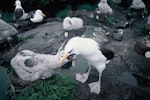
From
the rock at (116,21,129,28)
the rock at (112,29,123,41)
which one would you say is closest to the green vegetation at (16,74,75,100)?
the rock at (112,29,123,41)

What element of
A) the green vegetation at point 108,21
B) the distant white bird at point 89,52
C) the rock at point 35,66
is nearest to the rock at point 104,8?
the green vegetation at point 108,21

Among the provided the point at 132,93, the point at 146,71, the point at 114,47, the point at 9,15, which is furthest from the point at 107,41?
the point at 9,15

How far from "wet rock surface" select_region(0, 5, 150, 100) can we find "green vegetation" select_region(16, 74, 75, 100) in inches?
9.8

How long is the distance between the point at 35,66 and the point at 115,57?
297 centimetres

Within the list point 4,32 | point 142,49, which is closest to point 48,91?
point 4,32

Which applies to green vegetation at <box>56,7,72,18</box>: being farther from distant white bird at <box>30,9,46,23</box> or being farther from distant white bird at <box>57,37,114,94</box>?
distant white bird at <box>57,37,114,94</box>

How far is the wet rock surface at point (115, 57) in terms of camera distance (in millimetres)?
6246

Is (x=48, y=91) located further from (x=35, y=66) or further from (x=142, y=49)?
(x=142, y=49)

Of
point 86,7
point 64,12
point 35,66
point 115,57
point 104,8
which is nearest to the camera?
point 35,66

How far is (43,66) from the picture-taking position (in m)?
5.71

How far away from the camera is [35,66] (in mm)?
5719

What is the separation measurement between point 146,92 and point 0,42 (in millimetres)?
4748

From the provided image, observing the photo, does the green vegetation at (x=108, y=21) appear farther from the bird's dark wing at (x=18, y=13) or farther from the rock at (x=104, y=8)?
the bird's dark wing at (x=18, y=13)

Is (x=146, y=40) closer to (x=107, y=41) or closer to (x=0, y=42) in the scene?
(x=107, y=41)
